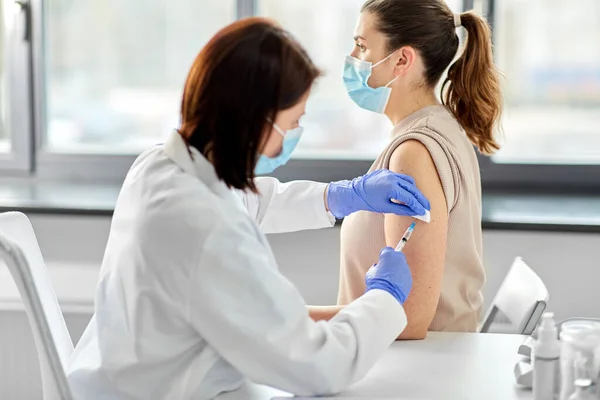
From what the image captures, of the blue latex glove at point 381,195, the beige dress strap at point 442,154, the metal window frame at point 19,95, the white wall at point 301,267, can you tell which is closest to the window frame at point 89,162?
the metal window frame at point 19,95

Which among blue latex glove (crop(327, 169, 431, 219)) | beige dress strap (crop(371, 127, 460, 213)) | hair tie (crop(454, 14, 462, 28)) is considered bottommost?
blue latex glove (crop(327, 169, 431, 219))

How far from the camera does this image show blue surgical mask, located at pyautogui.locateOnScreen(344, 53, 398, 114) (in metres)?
1.84

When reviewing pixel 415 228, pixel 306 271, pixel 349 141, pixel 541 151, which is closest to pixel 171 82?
pixel 349 141

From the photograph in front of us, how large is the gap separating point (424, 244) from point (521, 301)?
345 millimetres

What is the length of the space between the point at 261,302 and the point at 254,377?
0.12 m

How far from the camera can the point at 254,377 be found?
4.15 feet

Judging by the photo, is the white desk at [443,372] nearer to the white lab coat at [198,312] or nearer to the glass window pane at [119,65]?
the white lab coat at [198,312]

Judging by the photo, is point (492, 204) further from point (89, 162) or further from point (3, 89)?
point (3, 89)

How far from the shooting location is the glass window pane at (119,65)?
2.81 m

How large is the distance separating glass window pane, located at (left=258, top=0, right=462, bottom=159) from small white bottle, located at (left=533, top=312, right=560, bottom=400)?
153 centimetres

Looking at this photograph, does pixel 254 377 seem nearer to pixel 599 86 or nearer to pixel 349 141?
pixel 349 141

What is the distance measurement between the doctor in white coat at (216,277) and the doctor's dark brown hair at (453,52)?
499mm

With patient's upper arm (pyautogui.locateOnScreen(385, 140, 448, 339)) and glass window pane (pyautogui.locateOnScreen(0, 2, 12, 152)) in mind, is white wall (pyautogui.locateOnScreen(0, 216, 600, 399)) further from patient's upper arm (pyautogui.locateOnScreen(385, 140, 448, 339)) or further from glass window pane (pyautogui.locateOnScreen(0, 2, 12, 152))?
patient's upper arm (pyautogui.locateOnScreen(385, 140, 448, 339))

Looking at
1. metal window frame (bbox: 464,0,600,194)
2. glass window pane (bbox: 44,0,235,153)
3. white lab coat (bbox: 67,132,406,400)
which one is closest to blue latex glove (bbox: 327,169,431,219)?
white lab coat (bbox: 67,132,406,400)
